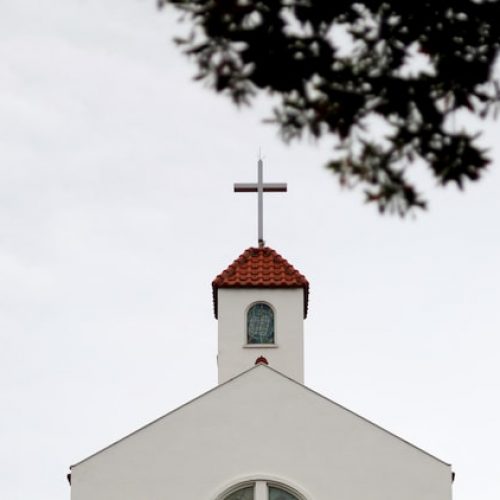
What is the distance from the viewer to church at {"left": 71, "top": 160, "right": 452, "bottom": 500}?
22.2 metres

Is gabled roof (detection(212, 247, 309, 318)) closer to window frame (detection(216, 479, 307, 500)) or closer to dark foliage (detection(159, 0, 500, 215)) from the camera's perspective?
window frame (detection(216, 479, 307, 500))

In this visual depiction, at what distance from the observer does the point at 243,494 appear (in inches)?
883

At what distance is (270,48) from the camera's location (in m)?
8.35

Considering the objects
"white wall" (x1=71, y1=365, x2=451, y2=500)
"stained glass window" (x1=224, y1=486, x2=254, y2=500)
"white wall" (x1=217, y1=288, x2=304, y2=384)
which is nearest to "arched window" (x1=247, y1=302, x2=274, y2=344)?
"white wall" (x1=217, y1=288, x2=304, y2=384)

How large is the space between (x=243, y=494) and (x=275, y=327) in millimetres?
5871

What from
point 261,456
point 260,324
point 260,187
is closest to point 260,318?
point 260,324

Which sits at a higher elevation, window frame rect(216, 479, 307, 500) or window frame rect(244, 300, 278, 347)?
window frame rect(244, 300, 278, 347)

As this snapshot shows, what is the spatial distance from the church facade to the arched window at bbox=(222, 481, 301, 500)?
2cm

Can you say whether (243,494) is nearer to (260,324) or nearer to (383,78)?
(260,324)

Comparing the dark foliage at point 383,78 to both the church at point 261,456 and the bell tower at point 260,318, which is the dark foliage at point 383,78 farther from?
the bell tower at point 260,318

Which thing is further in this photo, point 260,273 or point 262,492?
point 260,273

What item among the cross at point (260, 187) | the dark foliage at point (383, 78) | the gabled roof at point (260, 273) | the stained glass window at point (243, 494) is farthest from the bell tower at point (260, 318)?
the dark foliage at point (383, 78)

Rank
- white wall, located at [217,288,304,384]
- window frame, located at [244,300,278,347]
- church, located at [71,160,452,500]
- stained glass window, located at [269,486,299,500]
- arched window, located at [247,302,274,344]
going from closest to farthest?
1. church, located at [71,160,452,500]
2. stained glass window, located at [269,486,299,500]
3. white wall, located at [217,288,304,384]
4. window frame, located at [244,300,278,347]
5. arched window, located at [247,302,274,344]

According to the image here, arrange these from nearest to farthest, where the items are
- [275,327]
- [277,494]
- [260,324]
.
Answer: [277,494] < [275,327] < [260,324]
